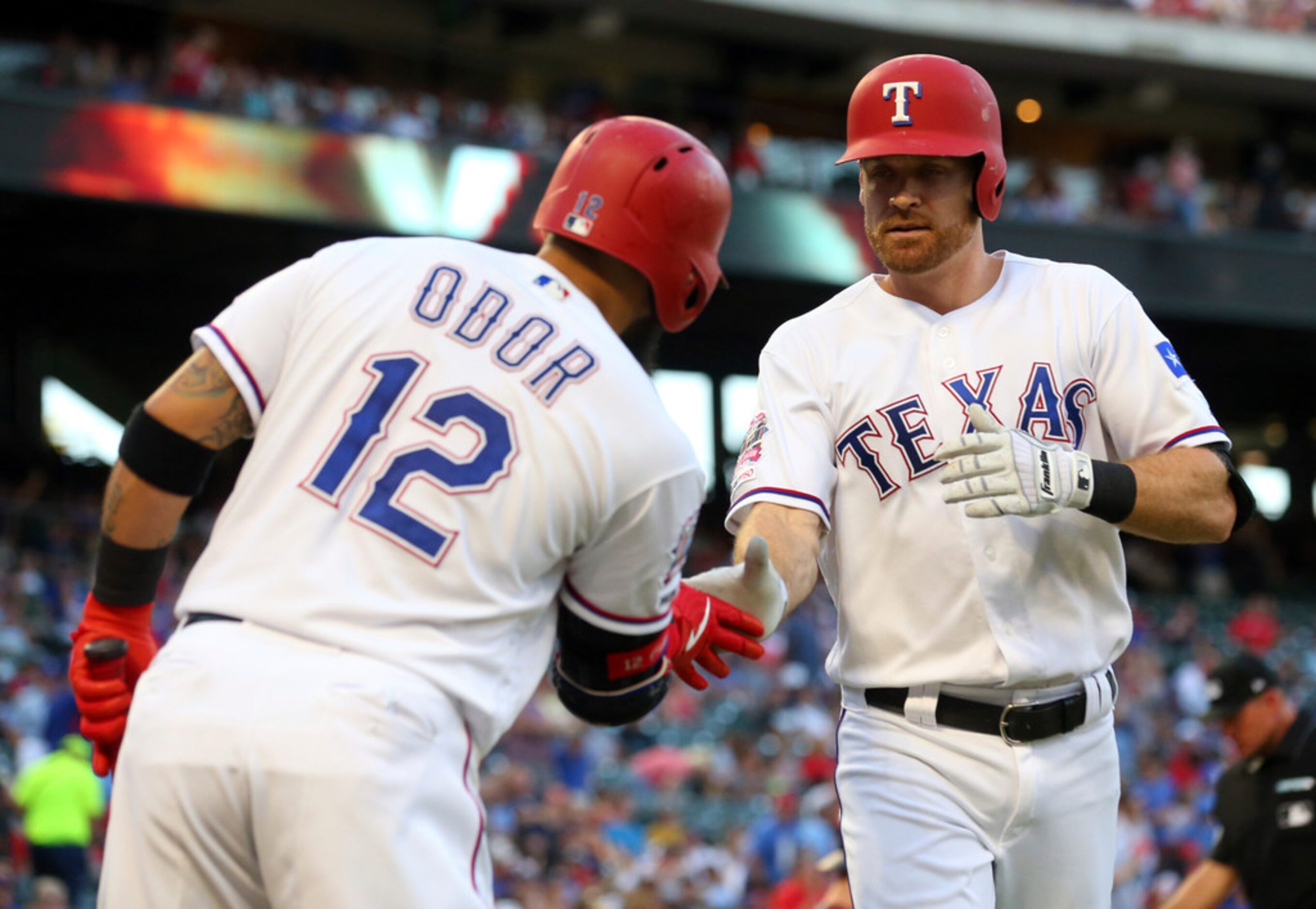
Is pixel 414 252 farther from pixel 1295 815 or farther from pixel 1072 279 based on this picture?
pixel 1295 815

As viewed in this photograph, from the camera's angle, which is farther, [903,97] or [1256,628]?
[1256,628]

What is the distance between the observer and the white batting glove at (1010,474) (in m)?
3.12

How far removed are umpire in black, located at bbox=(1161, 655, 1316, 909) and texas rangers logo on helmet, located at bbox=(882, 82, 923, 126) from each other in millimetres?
3430

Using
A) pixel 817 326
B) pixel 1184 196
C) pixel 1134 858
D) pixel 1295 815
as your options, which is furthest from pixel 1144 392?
pixel 1184 196

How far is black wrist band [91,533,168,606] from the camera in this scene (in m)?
2.90

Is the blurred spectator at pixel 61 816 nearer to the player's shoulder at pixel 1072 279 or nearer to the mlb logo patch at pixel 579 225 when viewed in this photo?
the player's shoulder at pixel 1072 279

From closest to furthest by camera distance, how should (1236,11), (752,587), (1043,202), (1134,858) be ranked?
(752,587) → (1134,858) → (1043,202) → (1236,11)

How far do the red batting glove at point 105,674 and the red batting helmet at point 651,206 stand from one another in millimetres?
1106

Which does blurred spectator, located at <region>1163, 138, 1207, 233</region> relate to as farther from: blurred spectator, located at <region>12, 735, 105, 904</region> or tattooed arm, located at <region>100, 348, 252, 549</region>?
tattooed arm, located at <region>100, 348, 252, 549</region>

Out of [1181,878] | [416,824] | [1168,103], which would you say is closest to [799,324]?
[416,824]

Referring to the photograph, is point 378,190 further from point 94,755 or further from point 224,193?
point 94,755

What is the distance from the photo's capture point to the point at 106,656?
294cm

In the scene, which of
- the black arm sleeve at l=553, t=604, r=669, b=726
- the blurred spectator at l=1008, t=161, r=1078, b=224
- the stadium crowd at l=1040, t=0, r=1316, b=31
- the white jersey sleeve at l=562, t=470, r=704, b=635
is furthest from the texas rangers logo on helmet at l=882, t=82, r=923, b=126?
the stadium crowd at l=1040, t=0, r=1316, b=31

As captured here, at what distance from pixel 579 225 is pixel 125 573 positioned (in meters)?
1.08
